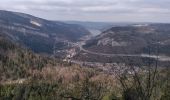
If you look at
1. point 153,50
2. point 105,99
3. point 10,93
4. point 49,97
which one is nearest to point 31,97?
point 49,97

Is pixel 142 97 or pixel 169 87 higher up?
pixel 142 97

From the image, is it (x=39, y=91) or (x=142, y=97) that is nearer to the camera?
(x=142, y=97)

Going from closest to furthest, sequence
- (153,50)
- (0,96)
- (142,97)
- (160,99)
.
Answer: (142,97) → (153,50) → (160,99) → (0,96)

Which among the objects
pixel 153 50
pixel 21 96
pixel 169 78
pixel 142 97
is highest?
pixel 153 50

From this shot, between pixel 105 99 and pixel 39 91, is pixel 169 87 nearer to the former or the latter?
pixel 105 99

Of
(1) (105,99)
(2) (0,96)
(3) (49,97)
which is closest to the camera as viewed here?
(1) (105,99)

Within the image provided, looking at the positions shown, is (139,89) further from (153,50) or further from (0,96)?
(0,96)

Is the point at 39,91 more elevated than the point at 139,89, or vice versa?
the point at 139,89

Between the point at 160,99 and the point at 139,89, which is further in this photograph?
the point at 160,99

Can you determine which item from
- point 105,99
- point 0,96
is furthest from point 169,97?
point 0,96
